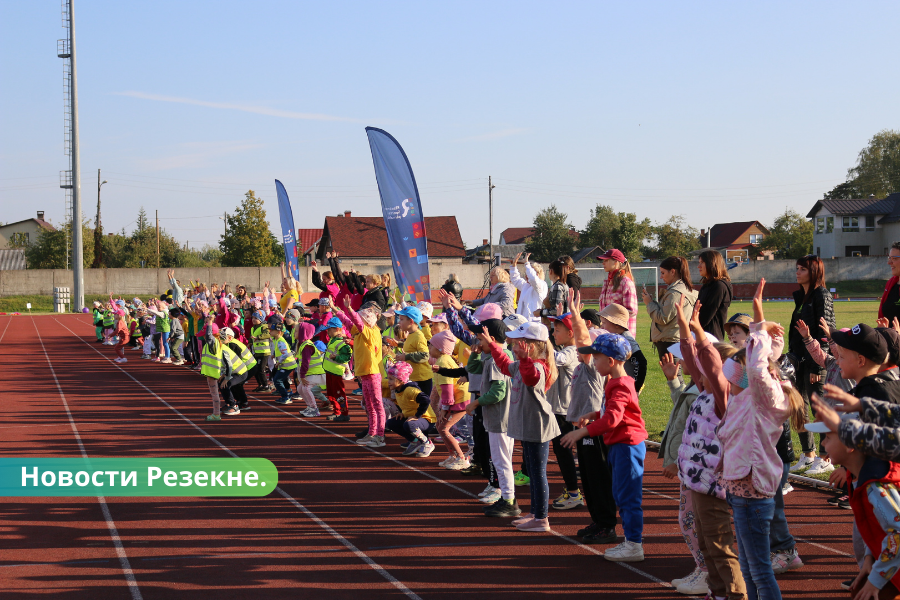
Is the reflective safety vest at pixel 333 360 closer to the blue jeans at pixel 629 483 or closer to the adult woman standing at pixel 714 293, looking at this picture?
the adult woman standing at pixel 714 293

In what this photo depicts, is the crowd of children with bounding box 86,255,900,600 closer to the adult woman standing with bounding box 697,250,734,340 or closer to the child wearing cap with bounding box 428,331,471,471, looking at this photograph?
the child wearing cap with bounding box 428,331,471,471

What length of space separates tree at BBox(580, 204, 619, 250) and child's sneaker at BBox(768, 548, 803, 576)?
2785 inches

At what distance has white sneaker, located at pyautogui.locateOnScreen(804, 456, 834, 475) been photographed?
26.5 feet

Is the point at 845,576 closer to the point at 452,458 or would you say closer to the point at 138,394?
the point at 452,458

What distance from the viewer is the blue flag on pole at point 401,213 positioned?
13.6 metres

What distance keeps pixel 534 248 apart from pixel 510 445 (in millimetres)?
69451

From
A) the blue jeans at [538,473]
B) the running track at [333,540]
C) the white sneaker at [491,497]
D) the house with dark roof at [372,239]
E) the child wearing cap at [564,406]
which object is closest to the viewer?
the running track at [333,540]

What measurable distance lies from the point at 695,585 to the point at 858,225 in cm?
7928

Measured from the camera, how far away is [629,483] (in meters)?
5.66

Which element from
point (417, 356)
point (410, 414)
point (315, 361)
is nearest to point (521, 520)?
point (410, 414)

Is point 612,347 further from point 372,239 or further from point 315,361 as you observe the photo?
point 372,239

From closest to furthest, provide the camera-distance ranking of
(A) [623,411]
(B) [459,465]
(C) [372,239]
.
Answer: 1. (A) [623,411]
2. (B) [459,465]
3. (C) [372,239]

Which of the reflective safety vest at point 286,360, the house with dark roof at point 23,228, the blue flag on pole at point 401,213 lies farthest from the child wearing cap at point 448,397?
the house with dark roof at point 23,228
